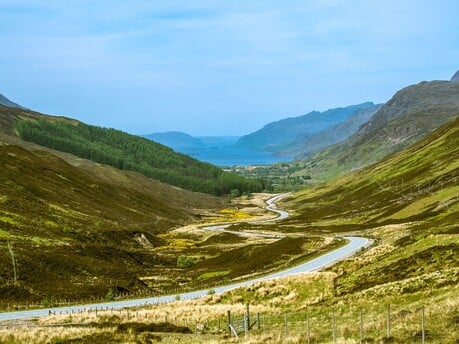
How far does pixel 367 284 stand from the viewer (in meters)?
51.8

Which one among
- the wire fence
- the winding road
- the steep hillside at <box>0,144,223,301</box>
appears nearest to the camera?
the wire fence

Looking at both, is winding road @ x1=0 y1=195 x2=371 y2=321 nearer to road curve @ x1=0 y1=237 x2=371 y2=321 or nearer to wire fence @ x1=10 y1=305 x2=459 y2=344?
road curve @ x1=0 y1=237 x2=371 y2=321

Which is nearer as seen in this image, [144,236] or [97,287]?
[97,287]

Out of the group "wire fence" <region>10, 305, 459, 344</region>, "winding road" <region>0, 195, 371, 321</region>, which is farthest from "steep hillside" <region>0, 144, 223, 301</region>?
"wire fence" <region>10, 305, 459, 344</region>

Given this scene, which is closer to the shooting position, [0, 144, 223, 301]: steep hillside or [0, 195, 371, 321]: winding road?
[0, 195, 371, 321]: winding road

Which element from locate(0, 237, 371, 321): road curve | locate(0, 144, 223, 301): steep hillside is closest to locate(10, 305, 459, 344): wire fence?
locate(0, 237, 371, 321): road curve

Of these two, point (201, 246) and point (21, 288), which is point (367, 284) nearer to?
point (21, 288)

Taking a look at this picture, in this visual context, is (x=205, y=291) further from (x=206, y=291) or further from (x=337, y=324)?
(x=337, y=324)

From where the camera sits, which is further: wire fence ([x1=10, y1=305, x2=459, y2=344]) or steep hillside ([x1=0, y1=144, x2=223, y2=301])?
steep hillside ([x1=0, y1=144, x2=223, y2=301])

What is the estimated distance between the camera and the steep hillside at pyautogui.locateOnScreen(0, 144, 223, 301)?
79250 mm

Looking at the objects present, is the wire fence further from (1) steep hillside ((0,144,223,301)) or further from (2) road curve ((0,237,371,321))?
(1) steep hillside ((0,144,223,301))

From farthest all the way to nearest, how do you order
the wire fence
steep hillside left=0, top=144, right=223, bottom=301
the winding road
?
1. steep hillside left=0, top=144, right=223, bottom=301
2. the winding road
3. the wire fence

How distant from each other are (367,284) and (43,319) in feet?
99.2

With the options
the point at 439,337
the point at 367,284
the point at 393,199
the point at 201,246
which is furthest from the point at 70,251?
the point at 393,199
